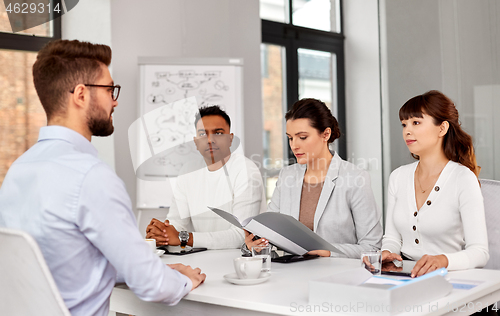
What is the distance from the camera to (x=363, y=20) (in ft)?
15.7

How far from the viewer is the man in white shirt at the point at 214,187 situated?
8.08 ft

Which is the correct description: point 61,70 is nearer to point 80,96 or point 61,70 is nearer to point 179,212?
point 80,96

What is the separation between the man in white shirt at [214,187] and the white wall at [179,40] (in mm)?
1170

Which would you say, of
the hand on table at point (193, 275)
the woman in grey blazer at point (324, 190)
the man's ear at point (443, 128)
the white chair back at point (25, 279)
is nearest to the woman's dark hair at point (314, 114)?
the woman in grey blazer at point (324, 190)

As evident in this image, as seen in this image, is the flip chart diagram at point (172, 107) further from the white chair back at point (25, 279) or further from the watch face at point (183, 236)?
the white chair back at point (25, 279)

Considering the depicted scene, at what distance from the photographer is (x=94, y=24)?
3.63 metres

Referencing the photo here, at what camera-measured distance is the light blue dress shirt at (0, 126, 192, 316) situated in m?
1.07

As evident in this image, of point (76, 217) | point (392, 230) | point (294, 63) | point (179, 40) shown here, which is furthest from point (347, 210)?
point (294, 63)

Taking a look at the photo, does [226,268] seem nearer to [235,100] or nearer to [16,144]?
[235,100]

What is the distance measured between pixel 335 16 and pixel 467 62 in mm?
1949

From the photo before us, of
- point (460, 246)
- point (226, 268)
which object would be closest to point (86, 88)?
point (226, 268)

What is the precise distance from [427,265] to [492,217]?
69 centimetres

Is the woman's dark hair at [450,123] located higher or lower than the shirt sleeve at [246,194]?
higher

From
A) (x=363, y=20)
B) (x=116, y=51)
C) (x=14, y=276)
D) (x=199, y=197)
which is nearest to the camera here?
(x=14, y=276)
